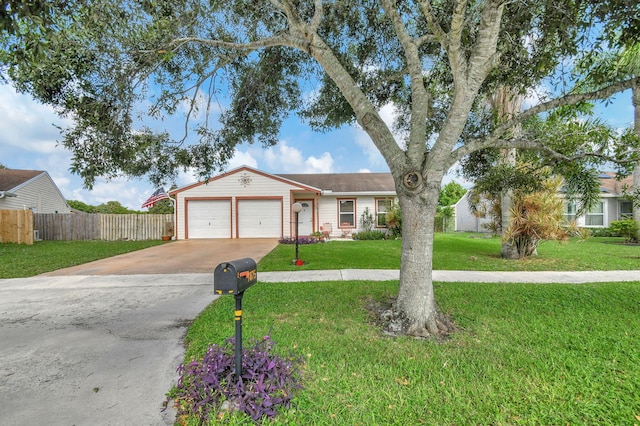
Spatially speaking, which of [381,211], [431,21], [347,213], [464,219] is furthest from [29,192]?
[464,219]

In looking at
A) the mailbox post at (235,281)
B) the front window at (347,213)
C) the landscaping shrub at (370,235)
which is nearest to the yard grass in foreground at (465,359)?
the mailbox post at (235,281)

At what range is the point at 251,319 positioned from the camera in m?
4.43

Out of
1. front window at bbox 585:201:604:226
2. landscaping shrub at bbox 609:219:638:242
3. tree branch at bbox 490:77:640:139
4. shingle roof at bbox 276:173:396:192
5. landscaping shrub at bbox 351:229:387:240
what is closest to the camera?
tree branch at bbox 490:77:640:139

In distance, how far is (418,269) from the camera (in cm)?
398

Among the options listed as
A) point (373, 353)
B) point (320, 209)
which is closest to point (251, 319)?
point (373, 353)

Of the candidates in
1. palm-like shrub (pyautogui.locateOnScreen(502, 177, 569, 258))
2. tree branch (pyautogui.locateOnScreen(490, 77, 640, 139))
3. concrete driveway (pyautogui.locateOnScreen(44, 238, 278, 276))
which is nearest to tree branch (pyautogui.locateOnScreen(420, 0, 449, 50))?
tree branch (pyautogui.locateOnScreen(490, 77, 640, 139))

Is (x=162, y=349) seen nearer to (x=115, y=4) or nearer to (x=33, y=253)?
(x=115, y=4)

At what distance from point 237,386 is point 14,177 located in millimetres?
26412

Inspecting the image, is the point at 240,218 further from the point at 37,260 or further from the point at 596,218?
the point at 596,218

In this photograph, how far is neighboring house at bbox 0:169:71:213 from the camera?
734 inches

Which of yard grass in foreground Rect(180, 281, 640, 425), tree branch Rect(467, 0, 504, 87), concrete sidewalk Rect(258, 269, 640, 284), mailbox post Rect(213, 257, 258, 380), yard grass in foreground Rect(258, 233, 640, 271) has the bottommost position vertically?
yard grass in foreground Rect(180, 281, 640, 425)

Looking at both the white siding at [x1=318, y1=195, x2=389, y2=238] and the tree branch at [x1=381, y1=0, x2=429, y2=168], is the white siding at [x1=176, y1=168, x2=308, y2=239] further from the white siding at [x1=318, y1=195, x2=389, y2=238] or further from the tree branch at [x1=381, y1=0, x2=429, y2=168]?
the tree branch at [x1=381, y1=0, x2=429, y2=168]

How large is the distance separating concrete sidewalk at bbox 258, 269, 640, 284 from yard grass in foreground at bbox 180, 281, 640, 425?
1.48 m

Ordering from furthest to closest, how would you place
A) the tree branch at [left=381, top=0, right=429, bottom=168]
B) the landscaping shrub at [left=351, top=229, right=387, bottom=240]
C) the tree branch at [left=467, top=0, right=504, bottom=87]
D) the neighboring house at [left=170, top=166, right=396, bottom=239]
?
the neighboring house at [left=170, top=166, right=396, bottom=239] → the landscaping shrub at [left=351, top=229, right=387, bottom=240] → the tree branch at [left=381, top=0, right=429, bottom=168] → the tree branch at [left=467, top=0, right=504, bottom=87]
